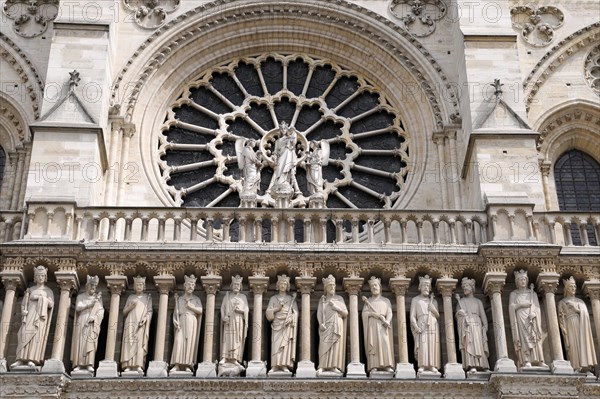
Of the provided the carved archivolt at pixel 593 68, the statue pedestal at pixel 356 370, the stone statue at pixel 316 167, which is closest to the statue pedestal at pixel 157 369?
the statue pedestal at pixel 356 370

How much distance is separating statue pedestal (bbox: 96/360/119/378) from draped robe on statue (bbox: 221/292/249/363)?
1.34 metres

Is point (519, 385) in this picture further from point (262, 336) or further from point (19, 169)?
point (19, 169)

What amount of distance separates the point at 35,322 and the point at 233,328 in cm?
248

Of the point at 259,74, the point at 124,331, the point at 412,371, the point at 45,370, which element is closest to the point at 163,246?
the point at 124,331

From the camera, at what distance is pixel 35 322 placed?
49.2 ft

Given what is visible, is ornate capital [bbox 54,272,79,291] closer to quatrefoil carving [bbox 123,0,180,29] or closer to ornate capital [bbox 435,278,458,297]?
ornate capital [bbox 435,278,458,297]

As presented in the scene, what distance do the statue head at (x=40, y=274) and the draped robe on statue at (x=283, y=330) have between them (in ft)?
9.54

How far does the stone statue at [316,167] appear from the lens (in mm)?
16750

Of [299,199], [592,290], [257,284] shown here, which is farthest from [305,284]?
[592,290]

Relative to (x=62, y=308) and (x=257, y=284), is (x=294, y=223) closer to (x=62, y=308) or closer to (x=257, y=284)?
(x=257, y=284)

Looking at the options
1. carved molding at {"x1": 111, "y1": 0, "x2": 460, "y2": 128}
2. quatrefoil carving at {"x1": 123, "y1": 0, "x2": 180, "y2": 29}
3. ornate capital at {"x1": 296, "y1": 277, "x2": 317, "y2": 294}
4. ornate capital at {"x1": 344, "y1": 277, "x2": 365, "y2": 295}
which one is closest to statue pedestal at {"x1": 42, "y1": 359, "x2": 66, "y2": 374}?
ornate capital at {"x1": 296, "y1": 277, "x2": 317, "y2": 294}

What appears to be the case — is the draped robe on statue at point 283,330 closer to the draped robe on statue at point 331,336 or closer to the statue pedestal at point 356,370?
the draped robe on statue at point 331,336

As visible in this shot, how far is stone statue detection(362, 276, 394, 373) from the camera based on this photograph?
14969 millimetres

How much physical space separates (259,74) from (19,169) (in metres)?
4.19
